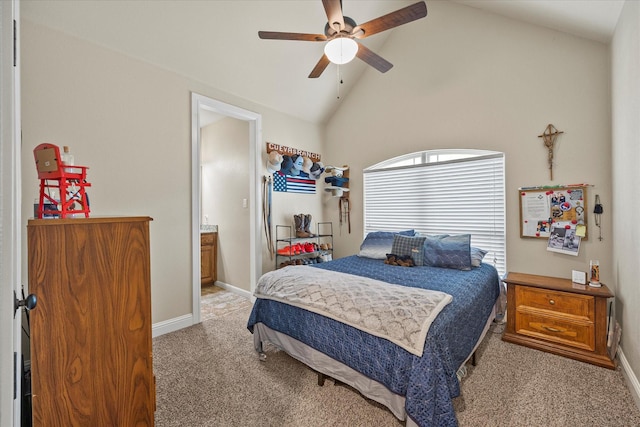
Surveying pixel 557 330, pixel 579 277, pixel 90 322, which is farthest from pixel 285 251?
pixel 579 277

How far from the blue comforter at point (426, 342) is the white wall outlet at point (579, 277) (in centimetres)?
64

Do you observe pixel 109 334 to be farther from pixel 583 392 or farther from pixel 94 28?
pixel 583 392

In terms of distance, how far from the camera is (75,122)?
7.66ft

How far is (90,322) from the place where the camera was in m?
1.08

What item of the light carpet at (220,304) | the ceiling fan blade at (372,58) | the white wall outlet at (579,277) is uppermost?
the ceiling fan blade at (372,58)

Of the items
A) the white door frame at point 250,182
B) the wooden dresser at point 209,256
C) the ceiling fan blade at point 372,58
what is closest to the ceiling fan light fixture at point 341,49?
the ceiling fan blade at point 372,58

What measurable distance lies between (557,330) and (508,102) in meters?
2.27

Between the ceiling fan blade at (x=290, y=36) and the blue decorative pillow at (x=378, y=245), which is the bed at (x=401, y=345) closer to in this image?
the blue decorative pillow at (x=378, y=245)

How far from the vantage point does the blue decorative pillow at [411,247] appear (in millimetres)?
2990

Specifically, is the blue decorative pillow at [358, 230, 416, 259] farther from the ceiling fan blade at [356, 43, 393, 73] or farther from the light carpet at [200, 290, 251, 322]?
the ceiling fan blade at [356, 43, 393, 73]

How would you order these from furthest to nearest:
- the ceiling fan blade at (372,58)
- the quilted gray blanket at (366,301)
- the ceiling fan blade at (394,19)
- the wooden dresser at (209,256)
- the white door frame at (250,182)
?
the wooden dresser at (209,256) < the white door frame at (250,182) < the ceiling fan blade at (372,58) < the ceiling fan blade at (394,19) < the quilted gray blanket at (366,301)

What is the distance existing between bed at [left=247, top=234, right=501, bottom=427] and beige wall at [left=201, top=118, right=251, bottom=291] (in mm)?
1877

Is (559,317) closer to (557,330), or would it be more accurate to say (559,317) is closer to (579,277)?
(557,330)

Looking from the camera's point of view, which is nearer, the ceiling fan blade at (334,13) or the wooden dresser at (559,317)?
the ceiling fan blade at (334,13)
